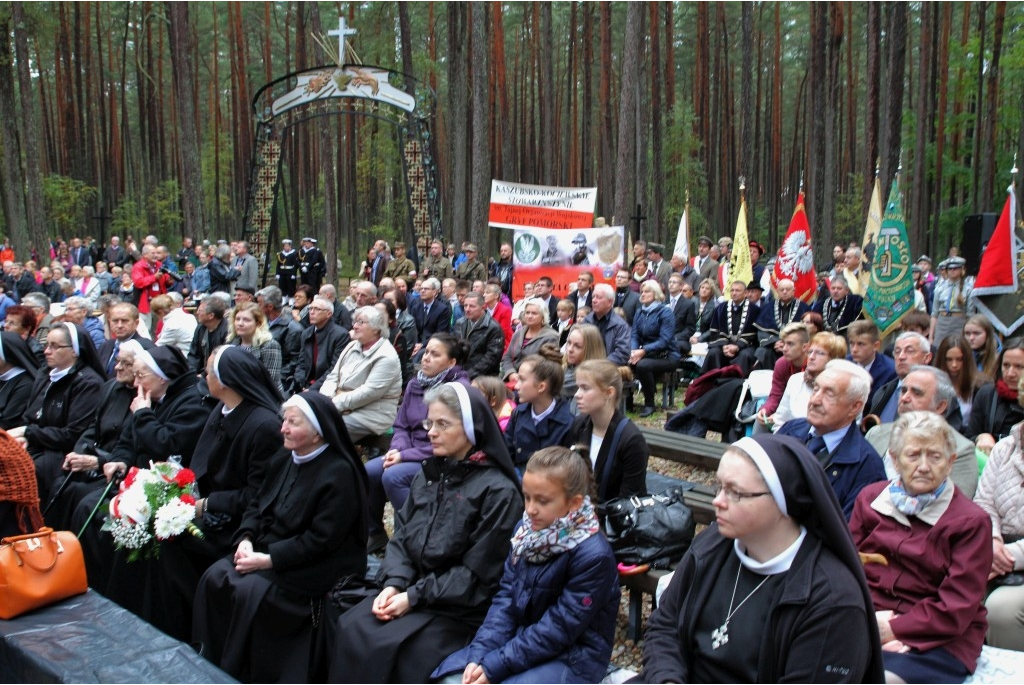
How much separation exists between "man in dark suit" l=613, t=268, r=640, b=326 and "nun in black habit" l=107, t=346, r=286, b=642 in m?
6.02

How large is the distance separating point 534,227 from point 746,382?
5409mm

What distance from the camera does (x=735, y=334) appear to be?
949cm

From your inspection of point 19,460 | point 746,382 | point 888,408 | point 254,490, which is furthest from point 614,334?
point 19,460

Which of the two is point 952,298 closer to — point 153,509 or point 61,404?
point 153,509

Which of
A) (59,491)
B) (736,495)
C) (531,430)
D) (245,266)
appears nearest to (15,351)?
(59,491)

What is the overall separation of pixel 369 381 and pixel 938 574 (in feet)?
14.8

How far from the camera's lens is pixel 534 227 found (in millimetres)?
12180

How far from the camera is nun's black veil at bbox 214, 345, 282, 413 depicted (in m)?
4.91

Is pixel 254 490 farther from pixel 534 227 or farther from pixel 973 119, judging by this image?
pixel 973 119

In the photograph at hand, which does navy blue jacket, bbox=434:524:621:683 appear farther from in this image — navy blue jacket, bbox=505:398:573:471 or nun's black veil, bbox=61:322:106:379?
nun's black veil, bbox=61:322:106:379

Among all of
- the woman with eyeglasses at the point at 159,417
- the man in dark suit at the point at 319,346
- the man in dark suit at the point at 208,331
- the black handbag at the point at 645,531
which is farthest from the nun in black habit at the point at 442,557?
the man in dark suit at the point at 208,331

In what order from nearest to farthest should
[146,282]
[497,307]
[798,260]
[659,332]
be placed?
[659,332]
[497,307]
[798,260]
[146,282]

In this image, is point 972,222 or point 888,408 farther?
point 972,222

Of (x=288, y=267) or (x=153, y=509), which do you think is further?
(x=288, y=267)
